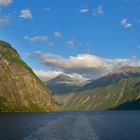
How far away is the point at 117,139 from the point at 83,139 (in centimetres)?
1177

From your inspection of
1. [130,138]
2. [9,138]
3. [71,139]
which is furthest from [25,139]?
[130,138]

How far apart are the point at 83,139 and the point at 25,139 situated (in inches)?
712

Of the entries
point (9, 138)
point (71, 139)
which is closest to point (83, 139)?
point (71, 139)

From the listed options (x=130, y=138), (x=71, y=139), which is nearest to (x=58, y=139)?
(x=71, y=139)

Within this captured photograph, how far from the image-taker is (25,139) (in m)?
114

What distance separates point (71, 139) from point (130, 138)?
20632mm

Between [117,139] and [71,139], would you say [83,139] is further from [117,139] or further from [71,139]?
[117,139]

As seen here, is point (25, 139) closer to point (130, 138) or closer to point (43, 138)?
point (43, 138)

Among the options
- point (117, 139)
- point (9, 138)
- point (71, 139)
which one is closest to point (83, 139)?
point (71, 139)

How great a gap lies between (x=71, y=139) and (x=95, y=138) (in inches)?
338

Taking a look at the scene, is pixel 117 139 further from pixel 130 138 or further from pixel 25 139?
pixel 25 139

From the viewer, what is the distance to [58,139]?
115188 millimetres

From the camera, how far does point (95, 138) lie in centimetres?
11825

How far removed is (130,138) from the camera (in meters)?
121
